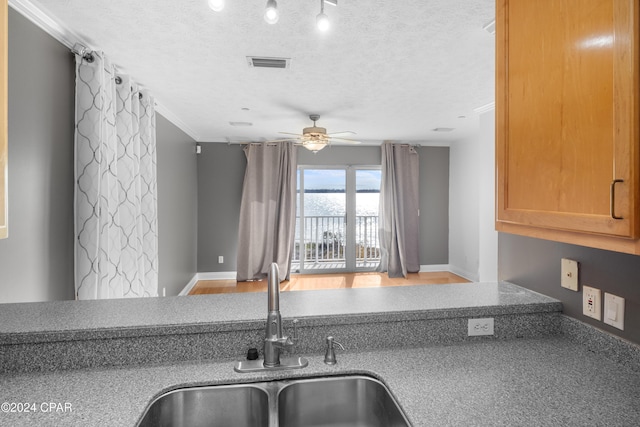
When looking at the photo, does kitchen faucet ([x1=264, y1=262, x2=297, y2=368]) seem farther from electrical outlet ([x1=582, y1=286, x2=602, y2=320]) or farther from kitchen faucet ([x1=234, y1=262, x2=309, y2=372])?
electrical outlet ([x1=582, y1=286, x2=602, y2=320])

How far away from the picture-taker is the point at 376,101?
3.61 m

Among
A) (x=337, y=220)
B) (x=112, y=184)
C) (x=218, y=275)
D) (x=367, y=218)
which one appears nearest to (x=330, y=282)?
(x=337, y=220)

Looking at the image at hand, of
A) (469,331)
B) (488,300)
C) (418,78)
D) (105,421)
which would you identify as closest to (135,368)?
(105,421)

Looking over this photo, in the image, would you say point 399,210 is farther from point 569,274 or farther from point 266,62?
point 569,274

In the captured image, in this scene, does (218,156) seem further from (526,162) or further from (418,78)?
(526,162)

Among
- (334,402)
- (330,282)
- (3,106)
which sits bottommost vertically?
(330,282)

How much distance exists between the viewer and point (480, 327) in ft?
4.24

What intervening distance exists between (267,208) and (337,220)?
1367 millimetres

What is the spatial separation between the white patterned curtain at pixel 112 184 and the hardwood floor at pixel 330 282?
86.3 inches

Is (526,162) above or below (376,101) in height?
below

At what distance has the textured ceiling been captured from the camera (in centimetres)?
191

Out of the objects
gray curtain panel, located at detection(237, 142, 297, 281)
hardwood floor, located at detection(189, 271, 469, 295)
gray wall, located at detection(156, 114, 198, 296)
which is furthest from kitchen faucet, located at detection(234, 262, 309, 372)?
gray curtain panel, located at detection(237, 142, 297, 281)

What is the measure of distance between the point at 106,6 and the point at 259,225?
13.6ft

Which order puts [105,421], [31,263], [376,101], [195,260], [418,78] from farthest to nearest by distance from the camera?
[195,260], [376,101], [418,78], [31,263], [105,421]
